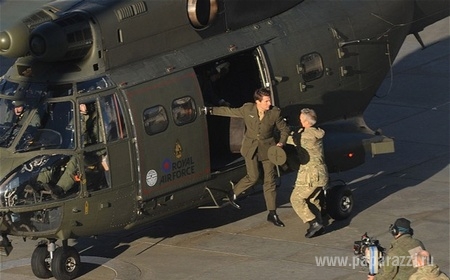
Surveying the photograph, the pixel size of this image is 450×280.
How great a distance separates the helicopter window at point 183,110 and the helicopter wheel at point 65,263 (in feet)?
6.42

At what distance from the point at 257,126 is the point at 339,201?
1.73 meters

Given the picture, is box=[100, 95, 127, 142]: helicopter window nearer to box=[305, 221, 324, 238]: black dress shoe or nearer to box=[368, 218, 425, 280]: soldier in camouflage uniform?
box=[305, 221, 324, 238]: black dress shoe

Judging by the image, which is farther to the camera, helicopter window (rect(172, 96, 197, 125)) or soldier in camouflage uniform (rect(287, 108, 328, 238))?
soldier in camouflage uniform (rect(287, 108, 328, 238))

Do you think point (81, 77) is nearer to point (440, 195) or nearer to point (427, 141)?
point (440, 195)

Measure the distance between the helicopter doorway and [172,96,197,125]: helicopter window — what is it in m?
0.83

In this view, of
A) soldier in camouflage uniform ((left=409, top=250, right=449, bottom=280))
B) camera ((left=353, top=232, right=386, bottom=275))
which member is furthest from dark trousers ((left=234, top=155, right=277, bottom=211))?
soldier in camouflage uniform ((left=409, top=250, right=449, bottom=280))

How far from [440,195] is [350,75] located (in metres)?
2.10

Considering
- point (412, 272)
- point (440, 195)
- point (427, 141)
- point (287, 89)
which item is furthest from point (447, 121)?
point (412, 272)

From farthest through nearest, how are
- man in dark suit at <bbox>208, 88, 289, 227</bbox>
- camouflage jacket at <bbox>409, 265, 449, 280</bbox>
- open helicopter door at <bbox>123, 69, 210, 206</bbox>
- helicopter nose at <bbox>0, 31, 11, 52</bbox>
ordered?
man in dark suit at <bbox>208, 88, 289, 227</bbox>
open helicopter door at <bbox>123, 69, 210, 206</bbox>
helicopter nose at <bbox>0, 31, 11, 52</bbox>
camouflage jacket at <bbox>409, 265, 449, 280</bbox>

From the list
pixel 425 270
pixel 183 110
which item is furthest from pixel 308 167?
pixel 425 270

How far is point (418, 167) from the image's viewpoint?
1695cm

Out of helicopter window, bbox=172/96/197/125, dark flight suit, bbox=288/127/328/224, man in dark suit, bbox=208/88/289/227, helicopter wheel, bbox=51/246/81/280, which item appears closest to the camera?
helicopter wheel, bbox=51/246/81/280

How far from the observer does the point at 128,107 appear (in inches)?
507

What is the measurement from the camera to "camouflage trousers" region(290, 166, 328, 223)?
1377cm
